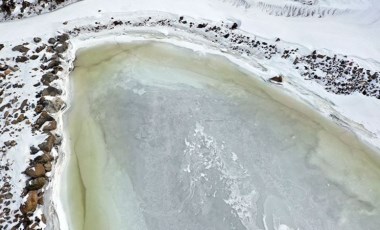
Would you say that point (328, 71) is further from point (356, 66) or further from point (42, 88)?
point (42, 88)

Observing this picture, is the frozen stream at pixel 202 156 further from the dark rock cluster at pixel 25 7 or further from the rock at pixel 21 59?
the dark rock cluster at pixel 25 7

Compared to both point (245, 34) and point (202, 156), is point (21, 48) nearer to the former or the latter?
point (202, 156)

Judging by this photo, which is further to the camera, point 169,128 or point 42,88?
point 42,88

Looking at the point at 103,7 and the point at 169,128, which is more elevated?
the point at 103,7

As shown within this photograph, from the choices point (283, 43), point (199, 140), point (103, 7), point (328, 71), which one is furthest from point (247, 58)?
point (103, 7)

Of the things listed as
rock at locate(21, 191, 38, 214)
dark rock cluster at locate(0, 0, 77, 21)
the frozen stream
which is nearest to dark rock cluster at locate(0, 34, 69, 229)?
rock at locate(21, 191, 38, 214)

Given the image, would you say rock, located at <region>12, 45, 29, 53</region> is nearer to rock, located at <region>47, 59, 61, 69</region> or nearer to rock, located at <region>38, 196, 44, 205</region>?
rock, located at <region>47, 59, 61, 69</region>
